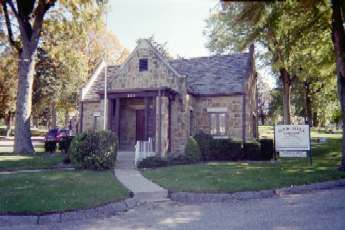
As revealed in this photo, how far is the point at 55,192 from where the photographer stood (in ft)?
29.2

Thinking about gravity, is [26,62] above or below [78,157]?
above

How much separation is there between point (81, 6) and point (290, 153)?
17044 mm

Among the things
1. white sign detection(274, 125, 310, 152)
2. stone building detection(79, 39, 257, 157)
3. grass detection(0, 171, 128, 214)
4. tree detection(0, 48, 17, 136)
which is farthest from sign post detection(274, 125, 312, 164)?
tree detection(0, 48, 17, 136)

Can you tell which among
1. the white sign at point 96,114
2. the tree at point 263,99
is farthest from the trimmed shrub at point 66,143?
the tree at point 263,99

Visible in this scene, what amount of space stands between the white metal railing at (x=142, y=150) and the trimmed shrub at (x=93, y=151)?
1887 mm

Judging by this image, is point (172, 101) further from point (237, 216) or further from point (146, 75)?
point (237, 216)

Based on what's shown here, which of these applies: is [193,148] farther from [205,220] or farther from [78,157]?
[205,220]

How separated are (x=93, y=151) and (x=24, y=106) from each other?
9.23 meters

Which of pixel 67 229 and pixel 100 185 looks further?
pixel 100 185

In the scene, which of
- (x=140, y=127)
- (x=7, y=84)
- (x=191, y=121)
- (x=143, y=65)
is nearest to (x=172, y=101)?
(x=191, y=121)


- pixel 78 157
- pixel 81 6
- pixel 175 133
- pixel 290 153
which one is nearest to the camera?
pixel 78 157

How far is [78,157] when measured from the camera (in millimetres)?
13906

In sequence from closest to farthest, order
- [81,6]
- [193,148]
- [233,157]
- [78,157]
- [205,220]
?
1. [205,220]
2. [78,157]
3. [193,148]
4. [233,157]
5. [81,6]

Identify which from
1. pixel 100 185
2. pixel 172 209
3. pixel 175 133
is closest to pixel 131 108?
pixel 175 133
